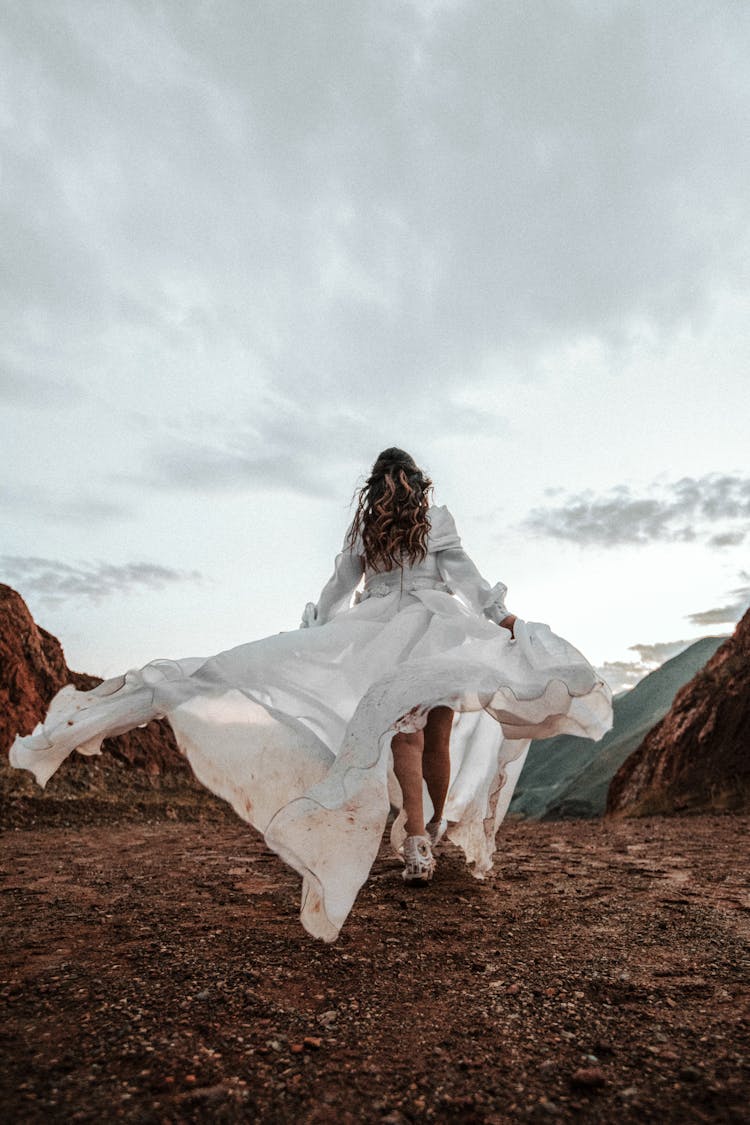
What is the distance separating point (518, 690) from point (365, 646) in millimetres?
886

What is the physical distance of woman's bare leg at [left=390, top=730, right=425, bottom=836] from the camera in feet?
10.9

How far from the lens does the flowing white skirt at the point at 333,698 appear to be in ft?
9.96

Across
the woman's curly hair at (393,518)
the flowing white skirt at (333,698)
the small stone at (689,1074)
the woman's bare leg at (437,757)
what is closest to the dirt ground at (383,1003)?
the small stone at (689,1074)

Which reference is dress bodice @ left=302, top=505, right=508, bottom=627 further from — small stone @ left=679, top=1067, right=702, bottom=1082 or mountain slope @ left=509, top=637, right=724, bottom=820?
mountain slope @ left=509, top=637, right=724, bottom=820

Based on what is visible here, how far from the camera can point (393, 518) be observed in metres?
3.88

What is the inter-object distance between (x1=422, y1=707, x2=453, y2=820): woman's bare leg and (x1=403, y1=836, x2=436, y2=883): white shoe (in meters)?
0.25

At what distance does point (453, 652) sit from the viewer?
3.40m

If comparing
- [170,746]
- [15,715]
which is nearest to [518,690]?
[15,715]

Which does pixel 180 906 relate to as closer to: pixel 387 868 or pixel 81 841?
pixel 387 868

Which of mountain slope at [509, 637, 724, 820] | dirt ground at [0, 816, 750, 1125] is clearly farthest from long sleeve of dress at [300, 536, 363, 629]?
mountain slope at [509, 637, 724, 820]

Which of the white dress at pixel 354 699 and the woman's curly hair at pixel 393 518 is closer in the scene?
the white dress at pixel 354 699

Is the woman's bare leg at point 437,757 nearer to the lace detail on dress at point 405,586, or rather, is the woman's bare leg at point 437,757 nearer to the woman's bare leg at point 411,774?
the woman's bare leg at point 411,774

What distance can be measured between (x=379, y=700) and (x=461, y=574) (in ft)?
4.05

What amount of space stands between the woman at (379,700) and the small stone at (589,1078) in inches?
38.0
